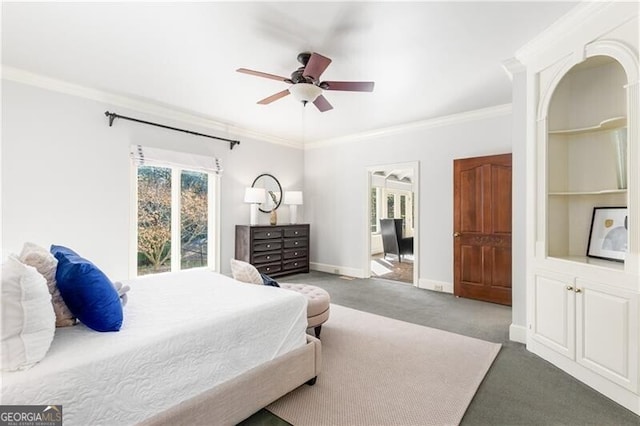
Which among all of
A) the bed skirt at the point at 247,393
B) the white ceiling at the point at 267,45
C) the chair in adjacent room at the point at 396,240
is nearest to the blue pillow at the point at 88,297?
the bed skirt at the point at 247,393

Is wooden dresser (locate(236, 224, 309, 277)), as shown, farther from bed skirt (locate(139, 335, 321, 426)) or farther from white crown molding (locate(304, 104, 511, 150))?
bed skirt (locate(139, 335, 321, 426))

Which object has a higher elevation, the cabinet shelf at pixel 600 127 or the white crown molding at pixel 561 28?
the white crown molding at pixel 561 28

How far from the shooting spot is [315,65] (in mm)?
2438

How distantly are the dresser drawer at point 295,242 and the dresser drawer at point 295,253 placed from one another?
0.08 m

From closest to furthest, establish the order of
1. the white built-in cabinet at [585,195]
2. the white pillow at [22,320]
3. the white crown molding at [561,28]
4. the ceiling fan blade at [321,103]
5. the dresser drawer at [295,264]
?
1. the white pillow at [22,320]
2. the white built-in cabinet at [585,195]
3. the white crown molding at [561,28]
4. the ceiling fan blade at [321,103]
5. the dresser drawer at [295,264]

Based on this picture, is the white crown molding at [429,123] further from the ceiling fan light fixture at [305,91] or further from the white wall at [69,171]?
the white wall at [69,171]

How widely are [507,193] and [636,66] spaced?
7.28 feet

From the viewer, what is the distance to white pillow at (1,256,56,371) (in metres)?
1.14

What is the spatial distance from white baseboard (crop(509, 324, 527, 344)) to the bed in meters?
1.99

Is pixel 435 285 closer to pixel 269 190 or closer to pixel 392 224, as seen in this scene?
pixel 392 224

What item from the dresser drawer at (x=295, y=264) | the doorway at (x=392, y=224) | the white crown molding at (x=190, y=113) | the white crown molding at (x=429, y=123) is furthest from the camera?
the dresser drawer at (x=295, y=264)

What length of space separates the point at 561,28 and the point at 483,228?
2484 millimetres

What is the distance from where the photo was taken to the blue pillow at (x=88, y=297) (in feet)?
4.79

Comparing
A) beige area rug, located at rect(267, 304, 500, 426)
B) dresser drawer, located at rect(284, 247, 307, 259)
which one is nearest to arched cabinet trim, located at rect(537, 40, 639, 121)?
beige area rug, located at rect(267, 304, 500, 426)
